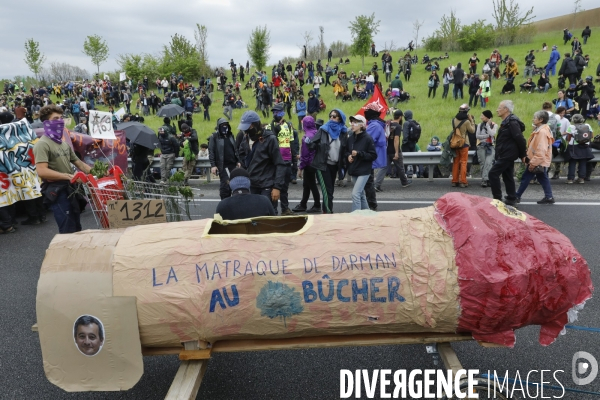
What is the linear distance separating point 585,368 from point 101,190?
500cm

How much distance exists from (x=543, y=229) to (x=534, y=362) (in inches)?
54.0

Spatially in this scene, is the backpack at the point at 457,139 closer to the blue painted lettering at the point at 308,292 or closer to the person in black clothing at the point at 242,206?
the person in black clothing at the point at 242,206

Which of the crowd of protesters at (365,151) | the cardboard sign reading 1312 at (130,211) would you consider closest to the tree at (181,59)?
the crowd of protesters at (365,151)

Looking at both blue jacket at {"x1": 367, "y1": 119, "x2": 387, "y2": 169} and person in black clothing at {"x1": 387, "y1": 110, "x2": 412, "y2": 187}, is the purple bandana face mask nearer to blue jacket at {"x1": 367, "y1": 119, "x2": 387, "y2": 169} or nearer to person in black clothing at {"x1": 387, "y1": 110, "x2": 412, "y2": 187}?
blue jacket at {"x1": 367, "y1": 119, "x2": 387, "y2": 169}

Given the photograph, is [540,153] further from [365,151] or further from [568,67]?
[568,67]

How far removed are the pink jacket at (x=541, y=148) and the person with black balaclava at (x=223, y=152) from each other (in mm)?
5066

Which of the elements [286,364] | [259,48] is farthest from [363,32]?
[286,364]

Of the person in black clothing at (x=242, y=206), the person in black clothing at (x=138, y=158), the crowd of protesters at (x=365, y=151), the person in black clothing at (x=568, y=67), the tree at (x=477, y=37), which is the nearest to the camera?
the person in black clothing at (x=242, y=206)

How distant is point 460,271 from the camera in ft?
8.86

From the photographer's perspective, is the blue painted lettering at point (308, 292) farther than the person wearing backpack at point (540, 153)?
No

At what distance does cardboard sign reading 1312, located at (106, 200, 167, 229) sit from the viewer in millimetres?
4406

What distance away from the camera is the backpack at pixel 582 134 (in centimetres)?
899

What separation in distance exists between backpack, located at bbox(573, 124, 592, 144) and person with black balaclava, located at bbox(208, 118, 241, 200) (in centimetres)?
696

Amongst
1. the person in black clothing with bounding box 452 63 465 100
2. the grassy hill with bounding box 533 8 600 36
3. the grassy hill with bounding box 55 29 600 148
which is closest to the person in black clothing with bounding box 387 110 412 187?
the grassy hill with bounding box 55 29 600 148
